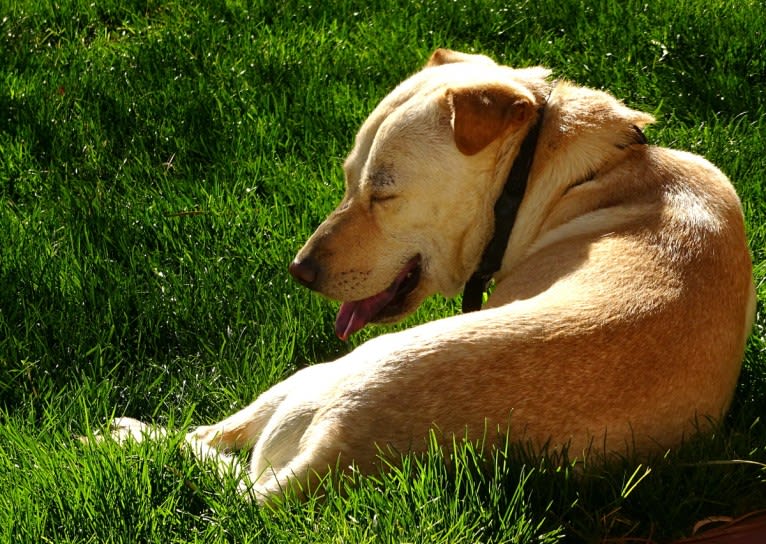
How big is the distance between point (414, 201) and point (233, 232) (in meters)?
1.16

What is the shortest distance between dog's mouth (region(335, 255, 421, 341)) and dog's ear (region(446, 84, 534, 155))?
21.9 inches

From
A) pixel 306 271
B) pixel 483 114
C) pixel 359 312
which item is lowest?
pixel 359 312

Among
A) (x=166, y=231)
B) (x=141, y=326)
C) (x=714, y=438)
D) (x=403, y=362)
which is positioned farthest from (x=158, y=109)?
(x=714, y=438)

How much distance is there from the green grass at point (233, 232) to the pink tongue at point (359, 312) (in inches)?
6.7

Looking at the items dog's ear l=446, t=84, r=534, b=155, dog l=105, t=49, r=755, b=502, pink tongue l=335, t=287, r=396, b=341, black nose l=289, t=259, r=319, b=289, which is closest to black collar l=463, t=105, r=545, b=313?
dog l=105, t=49, r=755, b=502

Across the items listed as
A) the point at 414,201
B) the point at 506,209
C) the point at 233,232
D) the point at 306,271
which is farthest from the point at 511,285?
Answer: the point at 233,232

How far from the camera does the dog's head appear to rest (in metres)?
3.83

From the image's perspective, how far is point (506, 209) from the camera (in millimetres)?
3896

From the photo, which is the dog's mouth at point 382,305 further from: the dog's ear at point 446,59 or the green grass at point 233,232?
the dog's ear at point 446,59

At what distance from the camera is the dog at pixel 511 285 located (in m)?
2.87

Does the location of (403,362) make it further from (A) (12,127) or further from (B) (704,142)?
(A) (12,127)

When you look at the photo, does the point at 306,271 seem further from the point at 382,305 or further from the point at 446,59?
the point at 446,59

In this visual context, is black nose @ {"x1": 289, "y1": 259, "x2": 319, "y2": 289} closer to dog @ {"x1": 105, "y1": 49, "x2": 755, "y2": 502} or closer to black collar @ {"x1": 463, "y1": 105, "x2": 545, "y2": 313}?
dog @ {"x1": 105, "y1": 49, "x2": 755, "y2": 502}

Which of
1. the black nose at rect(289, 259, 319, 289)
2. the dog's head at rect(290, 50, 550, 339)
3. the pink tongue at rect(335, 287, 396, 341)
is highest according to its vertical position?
the dog's head at rect(290, 50, 550, 339)
